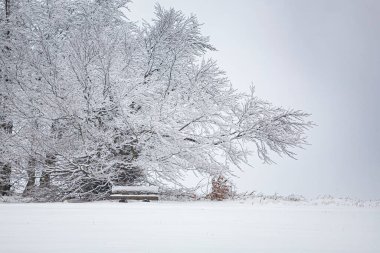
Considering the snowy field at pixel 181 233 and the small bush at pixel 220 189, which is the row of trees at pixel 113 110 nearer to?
the small bush at pixel 220 189

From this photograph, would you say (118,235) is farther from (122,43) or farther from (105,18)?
(105,18)

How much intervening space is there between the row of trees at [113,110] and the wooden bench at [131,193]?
89 centimetres

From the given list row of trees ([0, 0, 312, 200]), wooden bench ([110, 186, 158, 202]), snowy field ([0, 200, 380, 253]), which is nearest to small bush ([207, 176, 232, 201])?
row of trees ([0, 0, 312, 200])

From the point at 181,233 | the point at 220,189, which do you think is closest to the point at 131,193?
the point at 220,189


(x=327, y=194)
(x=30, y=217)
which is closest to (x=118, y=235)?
(x=30, y=217)

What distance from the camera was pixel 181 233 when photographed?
22.7 ft

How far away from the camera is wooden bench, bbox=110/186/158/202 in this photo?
579 inches

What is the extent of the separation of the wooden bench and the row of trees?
885mm

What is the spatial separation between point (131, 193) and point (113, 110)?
135 inches

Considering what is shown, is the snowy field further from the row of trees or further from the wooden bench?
the row of trees

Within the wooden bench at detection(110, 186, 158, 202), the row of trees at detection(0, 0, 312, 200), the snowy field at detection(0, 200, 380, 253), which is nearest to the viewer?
the snowy field at detection(0, 200, 380, 253)

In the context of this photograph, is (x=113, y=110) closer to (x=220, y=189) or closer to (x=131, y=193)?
(x=131, y=193)

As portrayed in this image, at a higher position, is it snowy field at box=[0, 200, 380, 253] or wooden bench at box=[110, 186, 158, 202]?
wooden bench at box=[110, 186, 158, 202]

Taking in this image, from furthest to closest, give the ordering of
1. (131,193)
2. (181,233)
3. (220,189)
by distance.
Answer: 1. (220,189)
2. (131,193)
3. (181,233)
